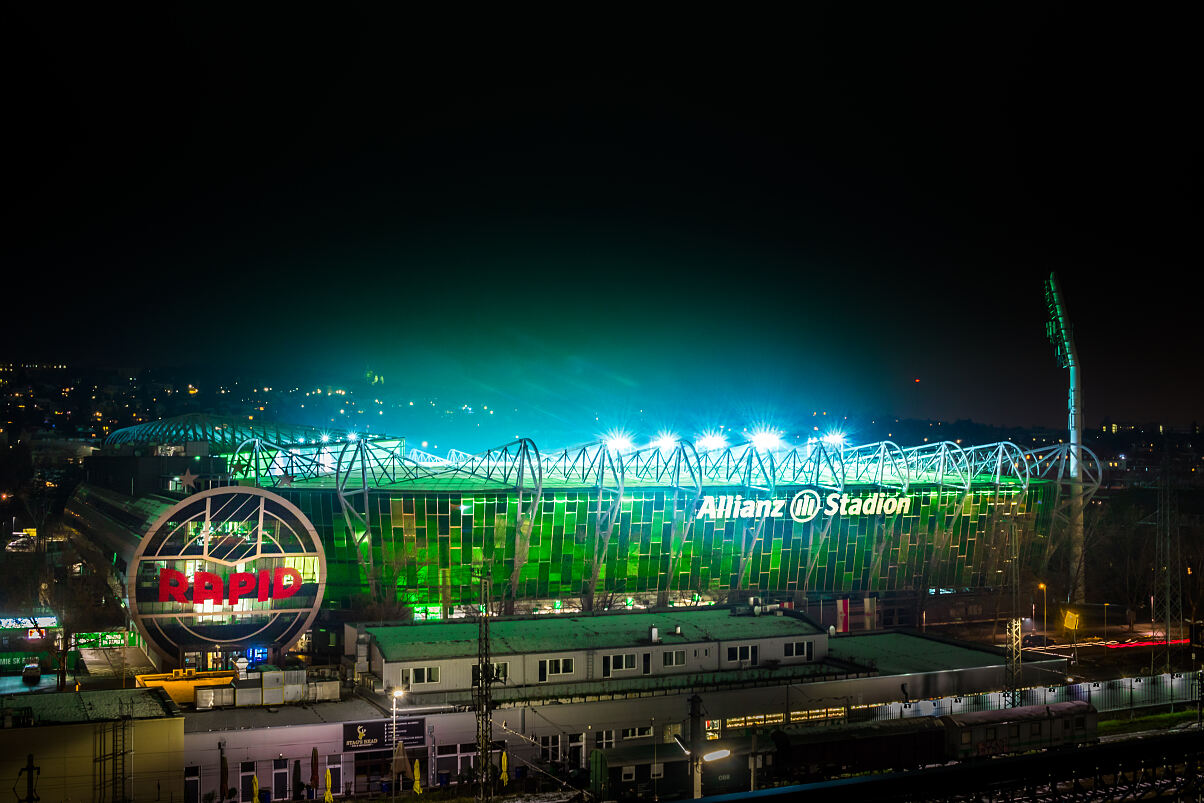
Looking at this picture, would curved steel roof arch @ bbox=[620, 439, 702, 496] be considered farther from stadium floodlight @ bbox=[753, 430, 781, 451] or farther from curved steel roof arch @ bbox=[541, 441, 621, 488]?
stadium floodlight @ bbox=[753, 430, 781, 451]

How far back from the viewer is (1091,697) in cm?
4297

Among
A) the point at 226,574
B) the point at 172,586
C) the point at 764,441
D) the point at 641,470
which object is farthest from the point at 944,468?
the point at 172,586

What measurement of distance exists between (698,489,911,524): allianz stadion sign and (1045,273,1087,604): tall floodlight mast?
57.3 ft

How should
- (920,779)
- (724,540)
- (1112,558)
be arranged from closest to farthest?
(920,779) → (724,540) → (1112,558)

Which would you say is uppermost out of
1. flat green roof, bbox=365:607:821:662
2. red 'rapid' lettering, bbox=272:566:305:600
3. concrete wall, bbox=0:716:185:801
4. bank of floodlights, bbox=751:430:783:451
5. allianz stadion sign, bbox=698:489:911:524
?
bank of floodlights, bbox=751:430:783:451

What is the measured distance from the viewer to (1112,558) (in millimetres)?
90250

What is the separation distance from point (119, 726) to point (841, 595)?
169 feet

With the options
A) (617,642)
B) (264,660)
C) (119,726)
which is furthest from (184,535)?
(617,642)

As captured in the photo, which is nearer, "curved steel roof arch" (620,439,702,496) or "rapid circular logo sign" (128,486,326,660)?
"rapid circular logo sign" (128,486,326,660)

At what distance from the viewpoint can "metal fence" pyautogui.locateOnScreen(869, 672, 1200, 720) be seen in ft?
134

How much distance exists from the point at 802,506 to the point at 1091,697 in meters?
27.5

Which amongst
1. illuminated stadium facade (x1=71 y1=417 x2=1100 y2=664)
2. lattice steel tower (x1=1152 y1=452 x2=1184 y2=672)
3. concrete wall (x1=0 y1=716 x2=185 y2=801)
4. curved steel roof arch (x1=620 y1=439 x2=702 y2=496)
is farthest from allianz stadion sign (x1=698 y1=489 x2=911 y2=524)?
concrete wall (x1=0 y1=716 x2=185 y2=801)

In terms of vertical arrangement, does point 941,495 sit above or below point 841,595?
above

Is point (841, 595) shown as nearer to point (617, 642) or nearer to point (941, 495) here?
point (941, 495)
